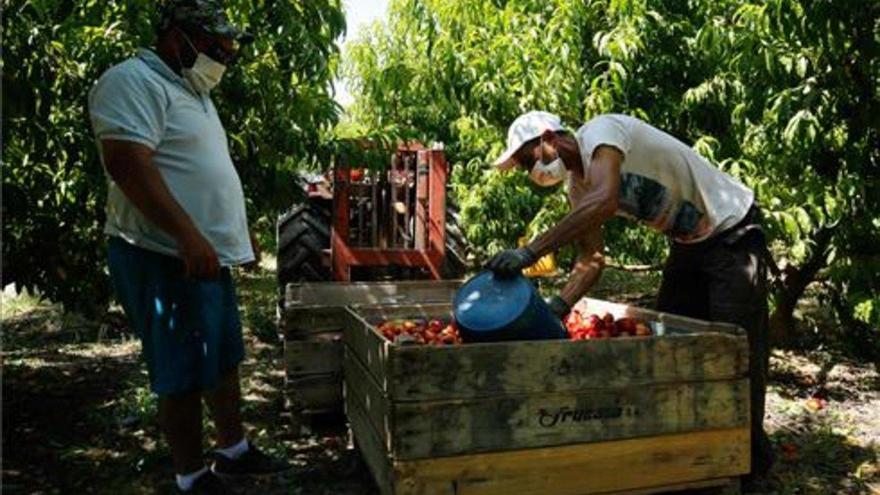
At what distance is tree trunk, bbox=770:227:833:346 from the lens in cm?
487

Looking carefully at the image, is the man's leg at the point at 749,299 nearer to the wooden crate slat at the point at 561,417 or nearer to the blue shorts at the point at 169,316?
the wooden crate slat at the point at 561,417

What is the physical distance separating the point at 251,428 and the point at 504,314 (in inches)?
77.6

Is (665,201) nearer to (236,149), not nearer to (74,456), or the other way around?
(236,149)

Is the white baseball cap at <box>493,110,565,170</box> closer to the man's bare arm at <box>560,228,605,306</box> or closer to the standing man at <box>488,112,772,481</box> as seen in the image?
the standing man at <box>488,112,772,481</box>

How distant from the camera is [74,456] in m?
3.51

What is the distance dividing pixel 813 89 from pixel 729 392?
1803 mm

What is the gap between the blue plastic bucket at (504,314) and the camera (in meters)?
2.60

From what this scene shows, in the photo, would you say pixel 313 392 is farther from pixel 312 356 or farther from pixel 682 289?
pixel 682 289

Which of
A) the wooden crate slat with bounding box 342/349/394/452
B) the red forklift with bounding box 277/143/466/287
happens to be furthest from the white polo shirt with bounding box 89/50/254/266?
the red forklift with bounding box 277/143/466/287

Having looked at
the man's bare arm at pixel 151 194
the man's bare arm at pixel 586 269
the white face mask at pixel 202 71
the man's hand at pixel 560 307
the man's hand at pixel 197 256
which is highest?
the white face mask at pixel 202 71

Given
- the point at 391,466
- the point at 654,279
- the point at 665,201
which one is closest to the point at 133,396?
the point at 391,466

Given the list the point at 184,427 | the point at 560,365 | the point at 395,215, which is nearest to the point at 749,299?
the point at 560,365

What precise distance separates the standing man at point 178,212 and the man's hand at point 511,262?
944 mm

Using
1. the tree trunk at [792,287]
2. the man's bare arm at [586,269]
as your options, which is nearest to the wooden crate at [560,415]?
the man's bare arm at [586,269]
